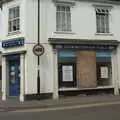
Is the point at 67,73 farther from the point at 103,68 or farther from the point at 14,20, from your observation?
the point at 14,20

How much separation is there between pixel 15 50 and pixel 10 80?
2456 mm

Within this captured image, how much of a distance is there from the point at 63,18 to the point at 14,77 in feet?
17.0

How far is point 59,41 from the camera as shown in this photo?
25469mm

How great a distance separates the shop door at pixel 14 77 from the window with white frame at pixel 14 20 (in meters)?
2.18

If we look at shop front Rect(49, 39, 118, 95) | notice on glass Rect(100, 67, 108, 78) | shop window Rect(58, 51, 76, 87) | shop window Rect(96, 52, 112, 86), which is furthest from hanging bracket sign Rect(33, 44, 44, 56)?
notice on glass Rect(100, 67, 108, 78)

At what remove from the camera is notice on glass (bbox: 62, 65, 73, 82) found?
26.0 m

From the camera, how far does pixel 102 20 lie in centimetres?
2778

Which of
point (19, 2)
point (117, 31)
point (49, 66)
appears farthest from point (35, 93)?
point (117, 31)

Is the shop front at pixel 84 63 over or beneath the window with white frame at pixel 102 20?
beneath

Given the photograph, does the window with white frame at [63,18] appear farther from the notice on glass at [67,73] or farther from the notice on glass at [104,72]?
the notice on glass at [104,72]

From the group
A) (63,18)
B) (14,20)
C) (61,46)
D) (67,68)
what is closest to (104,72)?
(67,68)

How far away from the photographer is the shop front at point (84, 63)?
25.9m

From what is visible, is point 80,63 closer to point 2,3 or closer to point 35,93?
point 35,93

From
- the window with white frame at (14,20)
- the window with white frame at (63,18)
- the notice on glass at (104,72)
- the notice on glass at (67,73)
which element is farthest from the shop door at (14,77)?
the notice on glass at (104,72)
